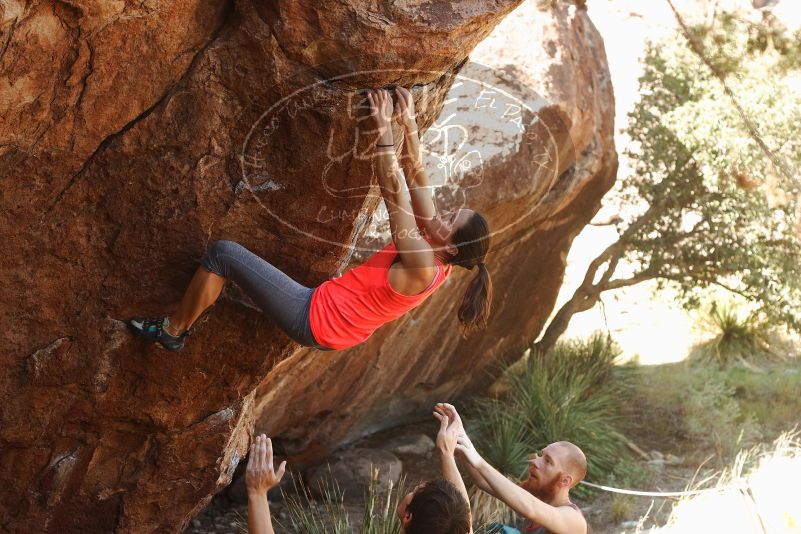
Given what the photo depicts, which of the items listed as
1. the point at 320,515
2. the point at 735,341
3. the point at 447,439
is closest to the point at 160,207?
the point at 447,439

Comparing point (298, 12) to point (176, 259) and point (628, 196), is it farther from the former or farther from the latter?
point (628, 196)

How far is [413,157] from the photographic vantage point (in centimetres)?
454

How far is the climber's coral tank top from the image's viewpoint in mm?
4512

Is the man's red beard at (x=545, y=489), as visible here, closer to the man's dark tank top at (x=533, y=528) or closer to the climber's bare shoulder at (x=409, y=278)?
the man's dark tank top at (x=533, y=528)

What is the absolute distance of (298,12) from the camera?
14.4 feet

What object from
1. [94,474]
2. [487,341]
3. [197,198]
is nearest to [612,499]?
[487,341]

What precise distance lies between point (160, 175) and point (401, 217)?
1247 mm

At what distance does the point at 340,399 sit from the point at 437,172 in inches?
101

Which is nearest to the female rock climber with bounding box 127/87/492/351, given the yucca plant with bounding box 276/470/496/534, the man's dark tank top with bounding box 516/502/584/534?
the man's dark tank top with bounding box 516/502/584/534

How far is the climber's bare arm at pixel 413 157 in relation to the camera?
14.7 ft

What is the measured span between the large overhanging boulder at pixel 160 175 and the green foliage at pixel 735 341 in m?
8.99

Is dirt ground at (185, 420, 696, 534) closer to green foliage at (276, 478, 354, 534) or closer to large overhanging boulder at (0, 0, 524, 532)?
green foliage at (276, 478, 354, 534)

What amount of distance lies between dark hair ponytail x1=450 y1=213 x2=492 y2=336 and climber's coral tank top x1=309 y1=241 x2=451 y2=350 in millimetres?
140

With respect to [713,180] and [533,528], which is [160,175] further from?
[713,180]
